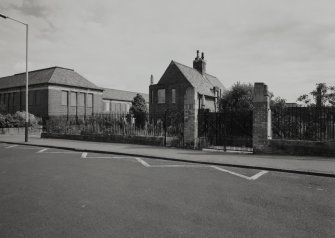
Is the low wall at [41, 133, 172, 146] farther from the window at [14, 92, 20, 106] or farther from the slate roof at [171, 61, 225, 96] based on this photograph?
the window at [14, 92, 20, 106]

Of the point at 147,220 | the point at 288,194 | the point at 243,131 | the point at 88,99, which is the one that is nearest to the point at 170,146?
the point at 243,131

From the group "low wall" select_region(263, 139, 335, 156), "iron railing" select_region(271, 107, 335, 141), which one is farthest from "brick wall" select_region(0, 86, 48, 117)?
"low wall" select_region(263, 139, 335, 156)

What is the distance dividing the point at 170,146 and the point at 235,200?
9.41m

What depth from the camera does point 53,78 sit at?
38656 millimetres

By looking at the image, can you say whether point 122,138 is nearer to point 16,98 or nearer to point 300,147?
point 300,147

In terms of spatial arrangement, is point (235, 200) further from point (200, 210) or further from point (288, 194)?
point (288, 194)

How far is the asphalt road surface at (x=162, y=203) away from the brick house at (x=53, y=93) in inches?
1167

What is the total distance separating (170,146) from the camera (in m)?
14.5

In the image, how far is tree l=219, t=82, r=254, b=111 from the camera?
23.7m

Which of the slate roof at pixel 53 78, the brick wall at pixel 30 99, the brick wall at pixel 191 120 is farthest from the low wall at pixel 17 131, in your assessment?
the brick wall at pixel 191 120

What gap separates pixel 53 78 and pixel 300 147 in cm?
3561

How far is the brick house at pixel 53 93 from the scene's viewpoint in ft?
125

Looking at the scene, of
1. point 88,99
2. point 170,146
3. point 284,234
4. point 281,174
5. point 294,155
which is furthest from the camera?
point 88,99

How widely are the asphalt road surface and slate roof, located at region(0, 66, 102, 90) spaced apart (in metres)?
33.8
